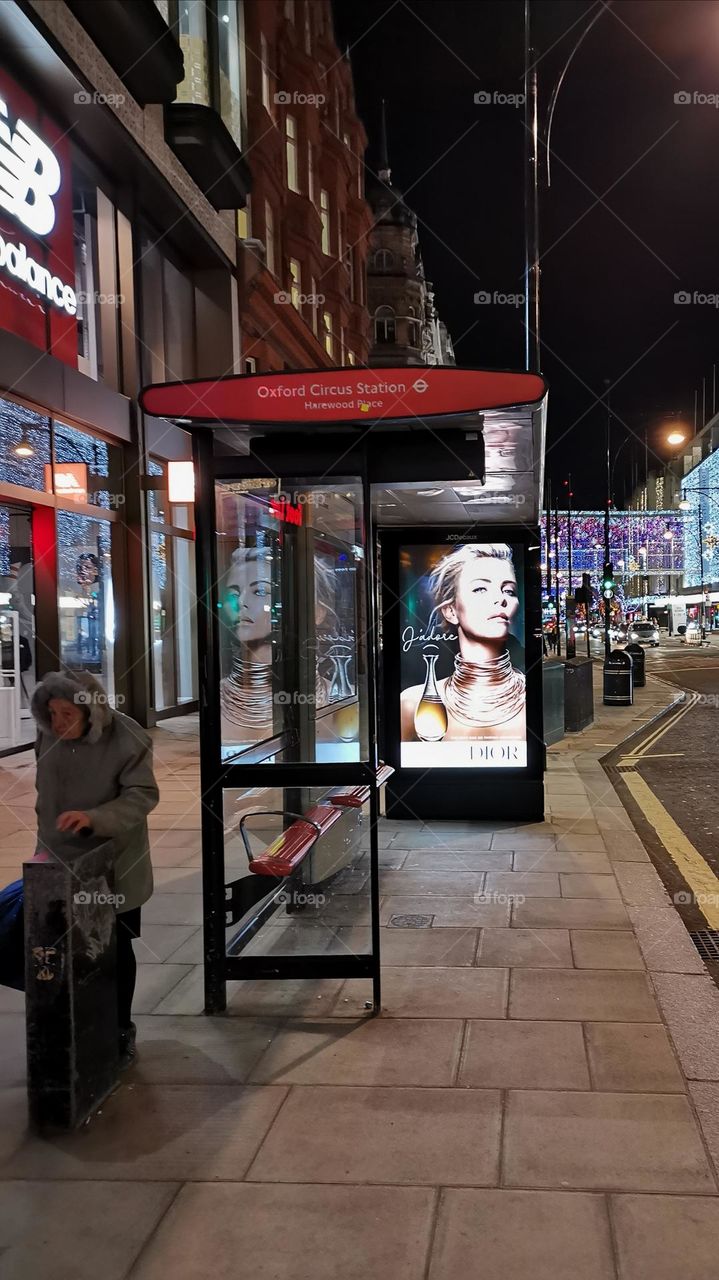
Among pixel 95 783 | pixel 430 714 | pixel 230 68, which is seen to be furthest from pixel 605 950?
pixel 230 68

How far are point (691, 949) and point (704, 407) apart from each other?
446 ft

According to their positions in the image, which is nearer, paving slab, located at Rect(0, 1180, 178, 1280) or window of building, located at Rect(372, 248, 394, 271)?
paving slab, located at Rect(0, 1180, 178, 1280)

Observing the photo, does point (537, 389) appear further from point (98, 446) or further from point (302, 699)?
point (98, 446)

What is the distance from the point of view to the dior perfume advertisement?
8.43 meters

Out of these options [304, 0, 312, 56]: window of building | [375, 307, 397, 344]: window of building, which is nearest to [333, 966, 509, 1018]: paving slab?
[304, 0, 312, 56]: window of building

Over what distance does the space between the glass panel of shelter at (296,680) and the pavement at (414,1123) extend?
0.47 metres

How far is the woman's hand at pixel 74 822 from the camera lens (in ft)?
12.2

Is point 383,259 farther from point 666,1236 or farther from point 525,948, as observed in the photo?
point 666,1236

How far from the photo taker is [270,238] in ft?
83.0

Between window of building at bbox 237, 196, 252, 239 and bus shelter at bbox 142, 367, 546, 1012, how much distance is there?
17719mm

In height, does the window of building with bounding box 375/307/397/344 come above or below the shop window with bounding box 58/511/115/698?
above

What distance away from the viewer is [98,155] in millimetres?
15781

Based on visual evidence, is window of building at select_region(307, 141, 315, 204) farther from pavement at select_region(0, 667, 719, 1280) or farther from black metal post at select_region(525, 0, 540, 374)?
pavement at select_region(0, 667, 719, 1280)

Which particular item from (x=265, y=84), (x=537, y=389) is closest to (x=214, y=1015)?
(x=537, y=389)
